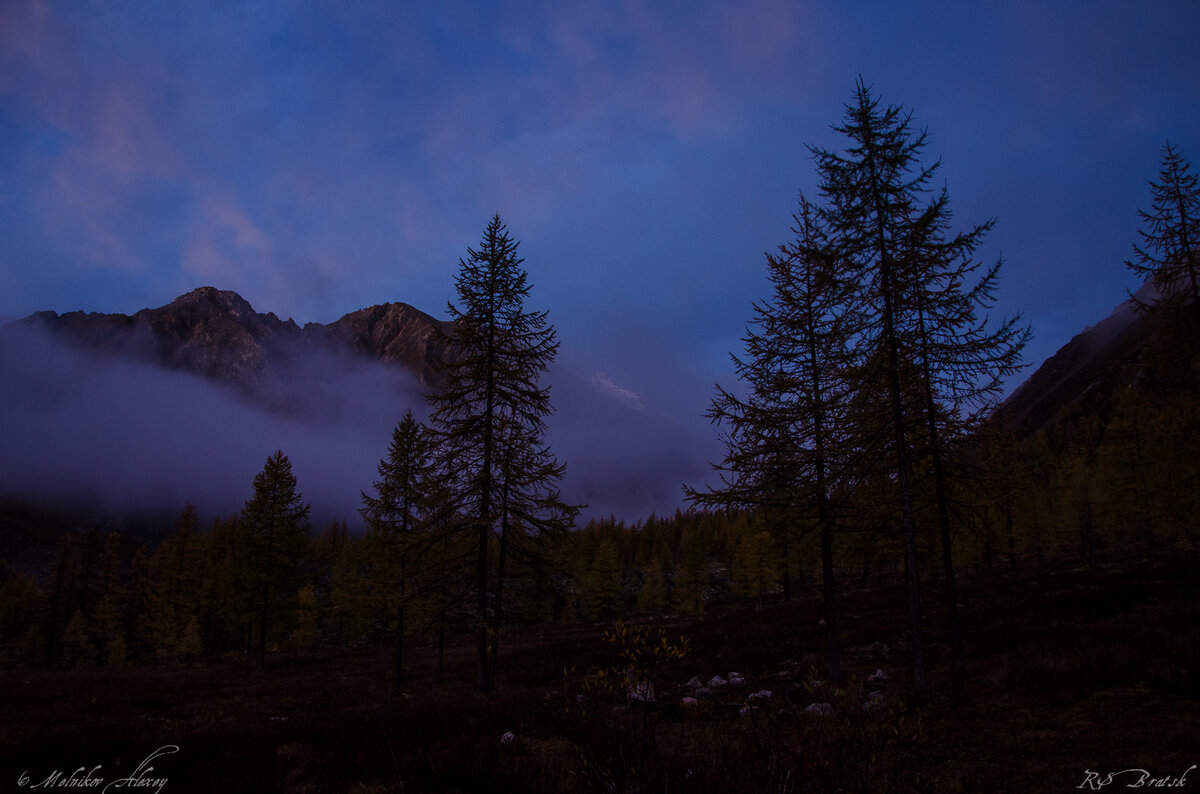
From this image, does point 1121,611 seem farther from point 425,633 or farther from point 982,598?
point 425,633

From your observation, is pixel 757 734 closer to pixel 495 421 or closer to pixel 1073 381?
pixel 495 421

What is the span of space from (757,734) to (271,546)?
33141 mm

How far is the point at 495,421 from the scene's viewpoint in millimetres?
16094

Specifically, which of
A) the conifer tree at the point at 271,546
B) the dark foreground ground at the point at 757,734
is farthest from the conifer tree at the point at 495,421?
the conifer tree at the point at 271,546

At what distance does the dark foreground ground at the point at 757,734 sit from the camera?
490 centimetres

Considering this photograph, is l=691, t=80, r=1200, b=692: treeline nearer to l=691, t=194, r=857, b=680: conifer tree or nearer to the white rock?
l=691, t=194, r=857, b=680: conifer tree

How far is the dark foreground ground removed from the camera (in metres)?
4.90

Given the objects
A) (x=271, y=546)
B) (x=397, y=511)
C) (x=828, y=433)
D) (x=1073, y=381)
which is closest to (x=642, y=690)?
(x=828, y=433)

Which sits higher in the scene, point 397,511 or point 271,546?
point 397,511

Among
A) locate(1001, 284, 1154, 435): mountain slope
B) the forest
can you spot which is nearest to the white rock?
the forest

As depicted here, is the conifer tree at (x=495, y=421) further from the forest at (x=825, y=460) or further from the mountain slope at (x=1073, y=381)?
the mountain slope at (x=1073, y=381)

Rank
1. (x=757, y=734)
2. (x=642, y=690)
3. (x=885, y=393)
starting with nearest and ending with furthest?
(x=642, y=690)
(x=757, y=734)
(x=885, y=393)

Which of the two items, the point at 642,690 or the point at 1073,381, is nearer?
the point at 642,690

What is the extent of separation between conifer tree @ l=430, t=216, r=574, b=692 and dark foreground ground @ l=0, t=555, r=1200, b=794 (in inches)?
216
